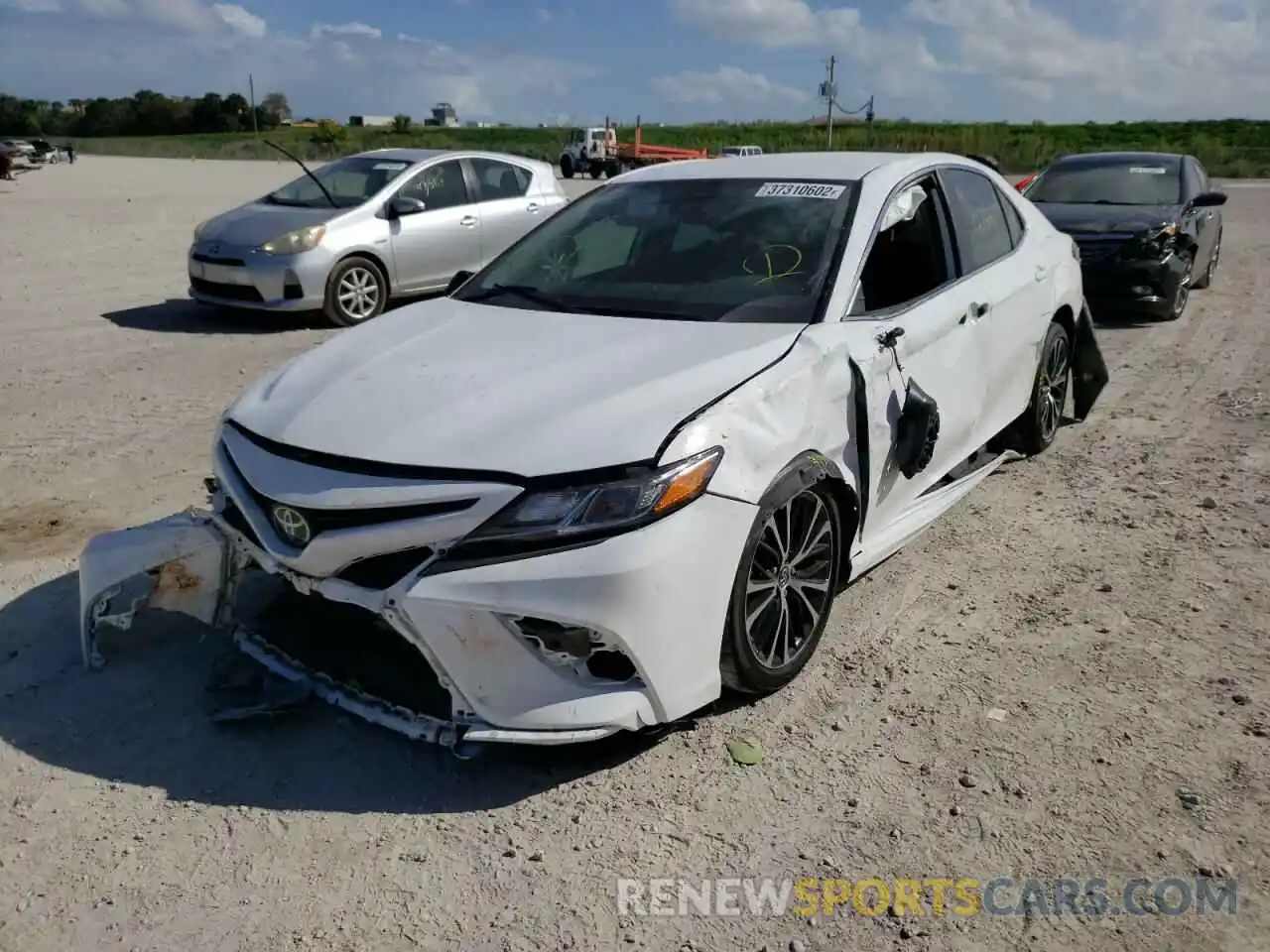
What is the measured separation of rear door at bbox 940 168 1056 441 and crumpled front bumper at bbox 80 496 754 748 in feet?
7.46

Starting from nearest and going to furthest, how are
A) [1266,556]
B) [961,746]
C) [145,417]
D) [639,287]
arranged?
[961,746]
[639,287]
[1266,556]
[145,417]

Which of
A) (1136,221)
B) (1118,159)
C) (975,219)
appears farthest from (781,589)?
(1118,159)

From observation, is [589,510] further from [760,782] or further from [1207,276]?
[1207,276]

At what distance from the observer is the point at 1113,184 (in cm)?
1116

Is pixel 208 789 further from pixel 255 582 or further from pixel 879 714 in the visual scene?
pixel 879 714

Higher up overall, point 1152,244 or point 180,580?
point 1152,244

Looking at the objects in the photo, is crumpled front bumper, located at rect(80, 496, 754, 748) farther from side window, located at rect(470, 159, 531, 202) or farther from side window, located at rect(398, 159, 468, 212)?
side window, located at rect(470, 159, 531, 202)

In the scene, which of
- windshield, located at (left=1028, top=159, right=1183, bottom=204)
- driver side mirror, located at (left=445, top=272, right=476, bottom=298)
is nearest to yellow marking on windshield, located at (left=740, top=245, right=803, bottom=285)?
driver side mirror, located at (left=445, top=272, right=476, bottom=298)

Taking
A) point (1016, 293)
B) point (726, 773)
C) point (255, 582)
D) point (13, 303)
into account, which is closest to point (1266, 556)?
point (1016, 293)

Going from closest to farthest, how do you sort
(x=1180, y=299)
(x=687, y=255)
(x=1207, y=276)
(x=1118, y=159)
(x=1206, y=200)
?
(x=687, y=255) < (x=1180, y=299) < (x=1206, y=200) < (x=1118, y=159) < (x=1207, y=276)

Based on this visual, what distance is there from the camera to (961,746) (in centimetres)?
336

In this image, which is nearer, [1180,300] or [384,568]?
[384,568]

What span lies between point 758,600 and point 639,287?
1.41 metres

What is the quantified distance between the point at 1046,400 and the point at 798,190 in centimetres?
228
